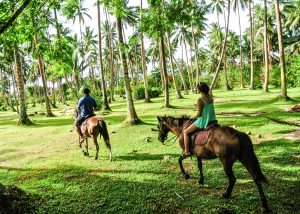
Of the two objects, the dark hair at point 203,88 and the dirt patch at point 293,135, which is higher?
the dark hair at point 203,88

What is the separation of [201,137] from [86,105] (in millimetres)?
6467

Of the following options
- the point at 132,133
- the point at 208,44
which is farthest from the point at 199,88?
the point at 208,44

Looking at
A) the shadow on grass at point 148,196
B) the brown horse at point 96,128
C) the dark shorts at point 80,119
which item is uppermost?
the dark shorts at point 80,119

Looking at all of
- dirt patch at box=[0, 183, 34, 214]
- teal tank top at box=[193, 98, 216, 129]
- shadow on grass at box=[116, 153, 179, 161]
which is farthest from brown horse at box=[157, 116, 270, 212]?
dirt patch at box=[0, 183, 34, 214]

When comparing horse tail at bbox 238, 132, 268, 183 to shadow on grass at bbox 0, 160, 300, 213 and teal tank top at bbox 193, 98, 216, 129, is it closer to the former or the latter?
shadow on grass at bbox 0, 160, 300, 213

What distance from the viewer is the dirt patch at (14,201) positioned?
21.3 feet

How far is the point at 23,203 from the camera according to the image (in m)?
6.96

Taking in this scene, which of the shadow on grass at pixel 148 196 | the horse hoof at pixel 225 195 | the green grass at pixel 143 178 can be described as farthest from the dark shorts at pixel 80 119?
the horse hoof at pixel 225 195

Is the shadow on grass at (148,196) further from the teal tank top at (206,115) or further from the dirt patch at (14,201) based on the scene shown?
the teal tank top at (206,115)

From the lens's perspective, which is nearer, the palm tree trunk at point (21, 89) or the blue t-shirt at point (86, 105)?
the blue t-shirt at point (86, 105)

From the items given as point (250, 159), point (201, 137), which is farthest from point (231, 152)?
point (201, 137)

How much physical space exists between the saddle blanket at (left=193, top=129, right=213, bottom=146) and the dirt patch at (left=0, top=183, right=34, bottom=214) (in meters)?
4.39

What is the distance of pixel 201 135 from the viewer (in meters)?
7.18

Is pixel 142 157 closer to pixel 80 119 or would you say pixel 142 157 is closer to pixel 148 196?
pixel 80 119
